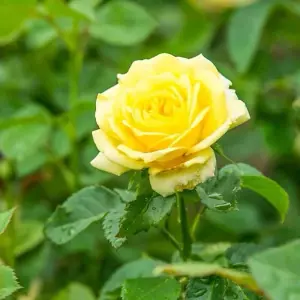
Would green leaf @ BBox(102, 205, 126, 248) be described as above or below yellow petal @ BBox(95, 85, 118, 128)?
below

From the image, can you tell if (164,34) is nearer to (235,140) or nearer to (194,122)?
(235,140)

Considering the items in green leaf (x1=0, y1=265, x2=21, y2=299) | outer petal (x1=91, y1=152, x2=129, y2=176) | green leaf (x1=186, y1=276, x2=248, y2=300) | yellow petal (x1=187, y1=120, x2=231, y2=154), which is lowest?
green leaf (x1=186, y1=276, x2=248, y2=300)

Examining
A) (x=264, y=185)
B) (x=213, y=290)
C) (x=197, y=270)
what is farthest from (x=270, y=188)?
(x=197, y=270)

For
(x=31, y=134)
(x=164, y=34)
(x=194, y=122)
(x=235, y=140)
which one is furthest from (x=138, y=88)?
(x=164, y=34)

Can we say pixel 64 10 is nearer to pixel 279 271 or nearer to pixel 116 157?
pixel 116 157

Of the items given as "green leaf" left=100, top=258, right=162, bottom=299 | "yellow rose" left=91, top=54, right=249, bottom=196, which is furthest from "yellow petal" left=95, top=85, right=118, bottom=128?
"green leaf" left=100, top=258, right=162, bottom=299

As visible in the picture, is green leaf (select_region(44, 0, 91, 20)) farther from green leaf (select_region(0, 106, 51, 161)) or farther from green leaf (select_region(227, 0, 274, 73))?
green leaf (select_region(227, 0, 274, 73))

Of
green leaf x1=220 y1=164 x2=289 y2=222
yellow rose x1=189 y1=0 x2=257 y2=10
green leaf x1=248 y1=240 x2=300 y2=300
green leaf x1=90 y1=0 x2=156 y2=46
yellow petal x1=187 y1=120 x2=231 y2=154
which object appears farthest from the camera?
yellow rose x1=189 y1=0 x2=257 y2=10
